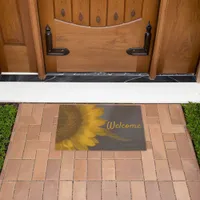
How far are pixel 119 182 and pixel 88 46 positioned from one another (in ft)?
5.38

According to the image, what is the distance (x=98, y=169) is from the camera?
2.91 metres

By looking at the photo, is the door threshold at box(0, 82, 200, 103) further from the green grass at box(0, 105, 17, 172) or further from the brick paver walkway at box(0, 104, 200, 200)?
the brick paver walkway at box(0, 104, 200, 200)

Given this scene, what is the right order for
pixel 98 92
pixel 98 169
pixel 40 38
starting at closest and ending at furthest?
pixel 98 169 < pixel 40 38 < pixel 98 92

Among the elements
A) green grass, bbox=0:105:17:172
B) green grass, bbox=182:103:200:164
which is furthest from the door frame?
green grass, bbox=0:105:17:172

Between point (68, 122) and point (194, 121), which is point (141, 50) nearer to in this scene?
point (194, 121)

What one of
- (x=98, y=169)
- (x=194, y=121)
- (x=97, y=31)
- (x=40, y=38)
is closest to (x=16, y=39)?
(x=40, y=38)

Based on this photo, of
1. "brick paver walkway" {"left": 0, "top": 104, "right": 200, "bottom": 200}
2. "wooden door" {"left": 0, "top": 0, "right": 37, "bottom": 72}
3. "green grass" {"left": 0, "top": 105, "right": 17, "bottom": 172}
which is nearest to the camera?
"brick paver walkway" {"left": 0, "top": 104, "right": 200, "bottom": 200}

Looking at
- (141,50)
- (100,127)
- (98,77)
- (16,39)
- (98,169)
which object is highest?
(16,39)

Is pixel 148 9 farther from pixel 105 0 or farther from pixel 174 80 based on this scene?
pixel 174 80

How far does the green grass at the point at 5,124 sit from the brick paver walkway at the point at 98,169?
2.2 inches

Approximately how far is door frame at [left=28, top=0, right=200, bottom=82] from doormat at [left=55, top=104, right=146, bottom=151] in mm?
582

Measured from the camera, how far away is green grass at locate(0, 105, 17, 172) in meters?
3.02

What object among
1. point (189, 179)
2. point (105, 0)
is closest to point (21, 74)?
point (105, 0)

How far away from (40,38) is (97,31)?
2.12 ft
